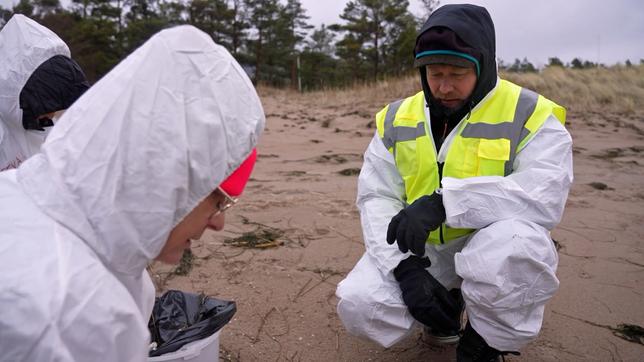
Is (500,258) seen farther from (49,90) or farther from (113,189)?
(49,90)

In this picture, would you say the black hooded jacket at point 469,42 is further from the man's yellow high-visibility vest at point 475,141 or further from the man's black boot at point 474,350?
the man's black boot at point 474,350

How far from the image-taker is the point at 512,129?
202 centimetres

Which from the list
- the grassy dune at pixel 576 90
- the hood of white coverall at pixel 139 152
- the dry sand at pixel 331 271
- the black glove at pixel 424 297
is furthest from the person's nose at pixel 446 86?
the grassy dune at pixel 576 90

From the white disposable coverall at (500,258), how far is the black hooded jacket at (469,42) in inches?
12.0

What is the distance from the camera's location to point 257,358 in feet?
7.04

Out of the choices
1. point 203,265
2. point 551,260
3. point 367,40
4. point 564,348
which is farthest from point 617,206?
point 367,40

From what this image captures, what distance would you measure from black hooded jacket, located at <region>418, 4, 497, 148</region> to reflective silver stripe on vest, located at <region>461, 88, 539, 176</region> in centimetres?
11

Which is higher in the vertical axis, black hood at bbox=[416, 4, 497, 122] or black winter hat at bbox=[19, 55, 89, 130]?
black hood at bbox=[416, 4, 497, 122]

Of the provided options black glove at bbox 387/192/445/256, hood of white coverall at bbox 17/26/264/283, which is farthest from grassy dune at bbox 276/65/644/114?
hood of white coverall at bbox 17/26/264/283

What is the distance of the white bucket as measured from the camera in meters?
1.56

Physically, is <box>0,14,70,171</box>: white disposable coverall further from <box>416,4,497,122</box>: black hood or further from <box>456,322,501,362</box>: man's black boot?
<box>456,322,501,362</box>: man's black boot

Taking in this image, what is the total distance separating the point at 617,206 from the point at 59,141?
4.56 metres

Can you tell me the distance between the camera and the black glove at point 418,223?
187 cm

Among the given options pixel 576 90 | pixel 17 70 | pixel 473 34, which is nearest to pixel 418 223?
pixel 473 34
